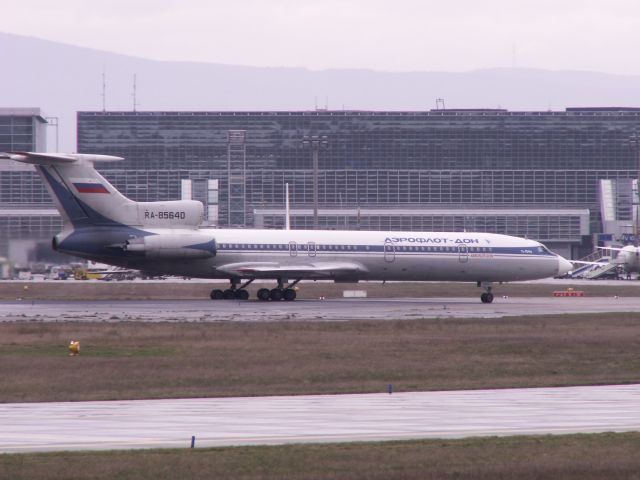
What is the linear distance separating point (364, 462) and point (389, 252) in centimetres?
4910

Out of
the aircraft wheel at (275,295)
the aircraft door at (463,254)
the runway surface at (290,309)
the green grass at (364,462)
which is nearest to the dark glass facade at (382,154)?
the aircraft door at (463,254)

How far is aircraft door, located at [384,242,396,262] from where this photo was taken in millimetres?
65500

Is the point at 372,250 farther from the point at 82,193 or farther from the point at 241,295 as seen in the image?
the point at 82,193

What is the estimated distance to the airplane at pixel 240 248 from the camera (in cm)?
5894

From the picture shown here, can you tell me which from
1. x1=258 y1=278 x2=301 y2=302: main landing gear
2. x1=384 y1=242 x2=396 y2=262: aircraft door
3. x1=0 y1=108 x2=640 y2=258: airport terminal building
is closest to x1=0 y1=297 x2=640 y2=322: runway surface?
x1=258 y1=278 x2=301 y2=302: main landing gear

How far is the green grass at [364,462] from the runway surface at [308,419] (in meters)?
0.84

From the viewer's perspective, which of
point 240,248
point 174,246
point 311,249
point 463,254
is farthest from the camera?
point 463,254

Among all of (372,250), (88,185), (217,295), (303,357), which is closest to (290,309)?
(217,295)

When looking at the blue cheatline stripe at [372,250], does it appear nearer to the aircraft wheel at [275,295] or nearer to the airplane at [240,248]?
the airplane at [240,248]

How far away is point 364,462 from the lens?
16609mm

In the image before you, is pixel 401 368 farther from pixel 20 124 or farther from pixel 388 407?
pixel 20 124

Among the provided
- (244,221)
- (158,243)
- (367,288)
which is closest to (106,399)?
(158,243)

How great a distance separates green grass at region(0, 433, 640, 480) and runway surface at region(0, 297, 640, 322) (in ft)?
→ 99.6

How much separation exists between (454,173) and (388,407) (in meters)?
152
